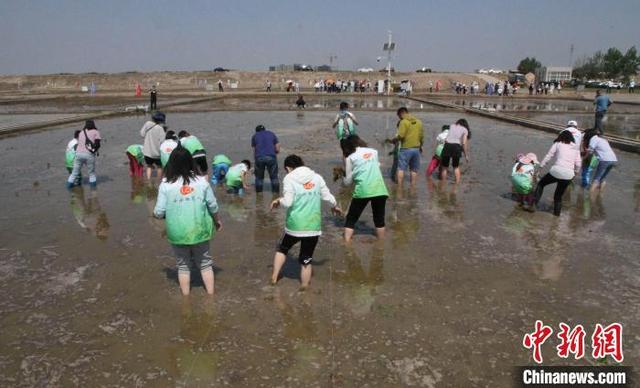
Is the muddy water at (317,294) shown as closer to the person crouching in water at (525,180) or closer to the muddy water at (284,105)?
the person crouching in water at (525,180)

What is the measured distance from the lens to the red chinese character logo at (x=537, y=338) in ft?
13.1

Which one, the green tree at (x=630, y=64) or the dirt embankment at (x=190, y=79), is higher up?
the green tree at (x=630, y=64)

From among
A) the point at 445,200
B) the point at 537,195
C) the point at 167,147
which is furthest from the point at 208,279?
the point at 537,195

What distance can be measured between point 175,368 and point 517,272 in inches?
161

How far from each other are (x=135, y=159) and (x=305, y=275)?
7172 mm

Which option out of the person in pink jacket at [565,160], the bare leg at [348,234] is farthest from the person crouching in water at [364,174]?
the person in pink jacket at [565,160]

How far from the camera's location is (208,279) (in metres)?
4.88

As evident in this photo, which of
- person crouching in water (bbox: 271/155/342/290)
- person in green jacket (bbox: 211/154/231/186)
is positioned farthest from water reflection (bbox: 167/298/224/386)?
person in green jacket (bbox: 211/154/231/186)

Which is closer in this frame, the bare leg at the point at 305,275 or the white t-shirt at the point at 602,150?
the bare leg at the point at 305,275

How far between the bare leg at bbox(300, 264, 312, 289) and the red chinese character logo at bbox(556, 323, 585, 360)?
98.7 inches

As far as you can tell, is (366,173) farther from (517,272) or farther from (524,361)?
(524,361)

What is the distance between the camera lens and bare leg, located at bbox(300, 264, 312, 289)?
5.04 metres

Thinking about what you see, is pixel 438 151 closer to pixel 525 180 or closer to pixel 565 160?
pixel 525 180

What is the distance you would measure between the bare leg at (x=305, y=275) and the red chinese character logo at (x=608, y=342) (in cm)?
278
